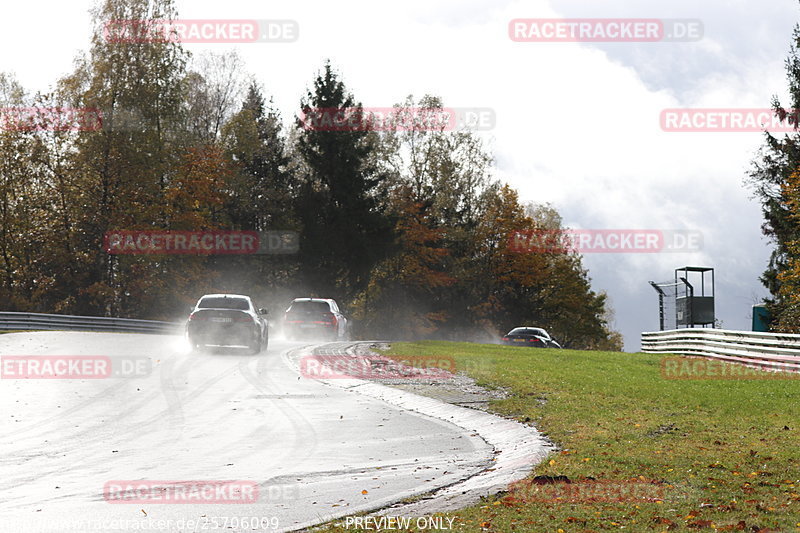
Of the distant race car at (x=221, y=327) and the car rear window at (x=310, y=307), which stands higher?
the car rear window at (x=310, y=307)

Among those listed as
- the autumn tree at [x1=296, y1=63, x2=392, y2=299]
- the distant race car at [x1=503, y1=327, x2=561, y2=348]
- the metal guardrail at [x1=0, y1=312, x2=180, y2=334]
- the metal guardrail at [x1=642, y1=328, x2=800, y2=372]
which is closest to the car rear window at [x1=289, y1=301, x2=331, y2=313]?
the metal guardrail at [x1=0, y1=312, x2=180, y2=334]

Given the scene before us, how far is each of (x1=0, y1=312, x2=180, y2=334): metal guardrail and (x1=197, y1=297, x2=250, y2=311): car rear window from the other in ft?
45.8

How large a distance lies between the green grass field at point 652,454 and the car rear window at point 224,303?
8528 millimetres

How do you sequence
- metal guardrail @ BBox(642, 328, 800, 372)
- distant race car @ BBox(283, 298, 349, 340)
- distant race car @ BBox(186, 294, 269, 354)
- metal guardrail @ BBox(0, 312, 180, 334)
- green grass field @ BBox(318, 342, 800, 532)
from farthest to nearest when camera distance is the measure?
metal guardrail @ BBox(0, 312, 180, 334) < distant race car @ BBox(283, 298, 349, 340) < metal guardrail @ BBox(642, 328, 800, 372) < distant race car @ BBox(186, 294, 269, 354) < green grass field @ BBox(318, 342, 800, 532)

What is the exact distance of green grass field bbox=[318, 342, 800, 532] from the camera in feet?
24.0

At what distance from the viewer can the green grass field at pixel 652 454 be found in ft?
24.0

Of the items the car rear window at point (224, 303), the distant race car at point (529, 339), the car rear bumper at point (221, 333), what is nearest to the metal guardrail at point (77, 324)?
the car rear window at point (224, 303)

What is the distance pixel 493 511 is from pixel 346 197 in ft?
174

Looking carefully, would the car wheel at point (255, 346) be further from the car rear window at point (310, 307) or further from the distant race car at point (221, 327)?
the car rear window at point (310, 307)

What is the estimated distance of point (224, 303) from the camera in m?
27.0

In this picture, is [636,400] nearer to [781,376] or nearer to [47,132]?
[781,376]

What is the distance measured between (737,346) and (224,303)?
16.8m

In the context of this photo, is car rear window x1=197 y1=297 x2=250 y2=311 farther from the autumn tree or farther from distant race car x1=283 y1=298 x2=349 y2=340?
the autumn tree

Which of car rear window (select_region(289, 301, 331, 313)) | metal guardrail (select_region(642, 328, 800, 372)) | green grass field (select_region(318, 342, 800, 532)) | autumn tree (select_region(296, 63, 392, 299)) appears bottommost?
green grass field (select_region(318, 342, 800, 532))
